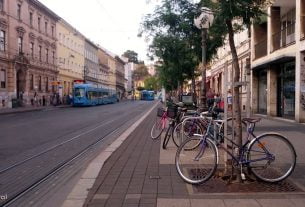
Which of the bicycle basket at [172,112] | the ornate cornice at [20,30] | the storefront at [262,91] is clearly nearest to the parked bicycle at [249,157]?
the bicycle basket at [172,112]

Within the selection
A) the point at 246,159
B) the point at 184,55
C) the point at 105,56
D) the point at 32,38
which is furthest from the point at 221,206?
the point at 105,56

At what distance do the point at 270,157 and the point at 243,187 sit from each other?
788 millimetres

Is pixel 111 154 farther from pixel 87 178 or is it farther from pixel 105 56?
pixel 105 56

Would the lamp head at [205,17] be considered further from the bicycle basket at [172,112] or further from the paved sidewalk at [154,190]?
the paved sidewalk at [154,190]

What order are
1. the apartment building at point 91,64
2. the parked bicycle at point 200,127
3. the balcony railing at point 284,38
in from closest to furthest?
1. the parked bicycle at point 200,127
2. the balcony railing at point 284,38
3. the apartment building at point 91,64

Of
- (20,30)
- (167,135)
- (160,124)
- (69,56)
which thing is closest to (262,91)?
(160,124)

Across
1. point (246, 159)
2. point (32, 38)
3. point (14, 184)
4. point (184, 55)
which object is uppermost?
point (32, 38)

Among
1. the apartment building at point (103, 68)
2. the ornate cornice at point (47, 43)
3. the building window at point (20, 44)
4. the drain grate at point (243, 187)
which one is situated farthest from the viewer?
the apartment building at point (103, 68)

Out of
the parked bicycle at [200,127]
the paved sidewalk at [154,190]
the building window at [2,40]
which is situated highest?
the building window at [2,40]

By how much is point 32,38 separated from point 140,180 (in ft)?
170

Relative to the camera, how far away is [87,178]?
303 inches

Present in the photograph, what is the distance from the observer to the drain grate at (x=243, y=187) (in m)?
6.73

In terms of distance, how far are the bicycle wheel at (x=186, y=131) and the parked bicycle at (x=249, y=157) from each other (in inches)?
88.6

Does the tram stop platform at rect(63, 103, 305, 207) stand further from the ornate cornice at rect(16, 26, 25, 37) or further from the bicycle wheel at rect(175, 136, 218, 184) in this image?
the ornate cornice at rect(16, 26, 25, 37)
